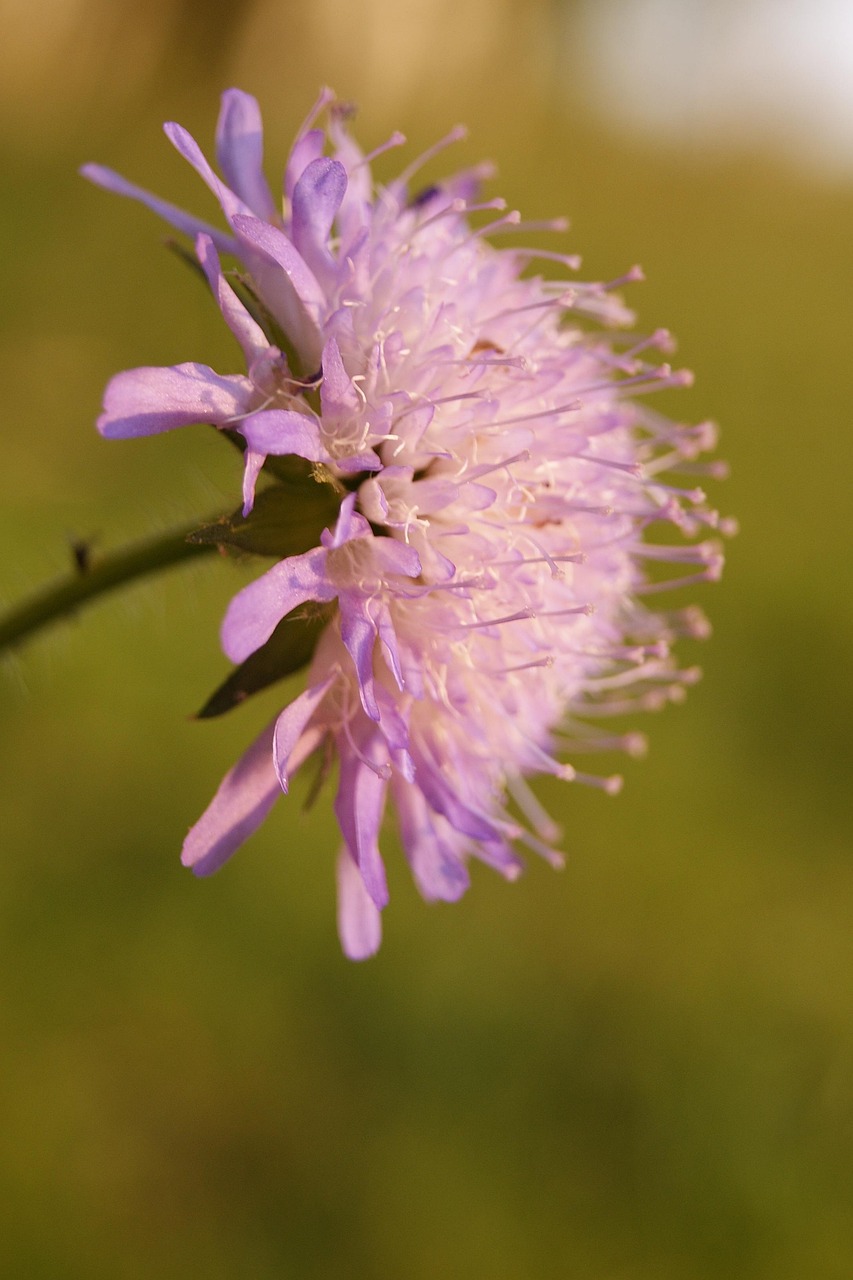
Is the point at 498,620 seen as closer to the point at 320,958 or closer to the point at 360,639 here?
the point at 360,639

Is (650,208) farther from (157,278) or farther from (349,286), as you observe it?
(349,286)

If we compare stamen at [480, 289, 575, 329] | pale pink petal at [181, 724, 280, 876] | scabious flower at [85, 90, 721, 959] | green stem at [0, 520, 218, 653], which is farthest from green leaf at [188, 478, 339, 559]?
stamen at [480, 289, 575, 329]

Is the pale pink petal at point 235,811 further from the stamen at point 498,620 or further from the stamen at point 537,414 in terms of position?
the stamen at point 537,414

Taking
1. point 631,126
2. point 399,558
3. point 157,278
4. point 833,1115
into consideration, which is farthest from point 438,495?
point 631,126

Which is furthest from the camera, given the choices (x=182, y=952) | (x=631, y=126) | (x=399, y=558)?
(x=631, y=126)

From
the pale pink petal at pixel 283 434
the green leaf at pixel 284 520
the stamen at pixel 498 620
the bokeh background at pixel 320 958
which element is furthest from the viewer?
the bokeh background at pixel 320 958

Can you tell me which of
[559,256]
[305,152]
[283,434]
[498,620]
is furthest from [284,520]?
[559,256]

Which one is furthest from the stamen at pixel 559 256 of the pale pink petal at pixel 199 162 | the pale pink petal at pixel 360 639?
the pale pink petal at pixel 360 639
